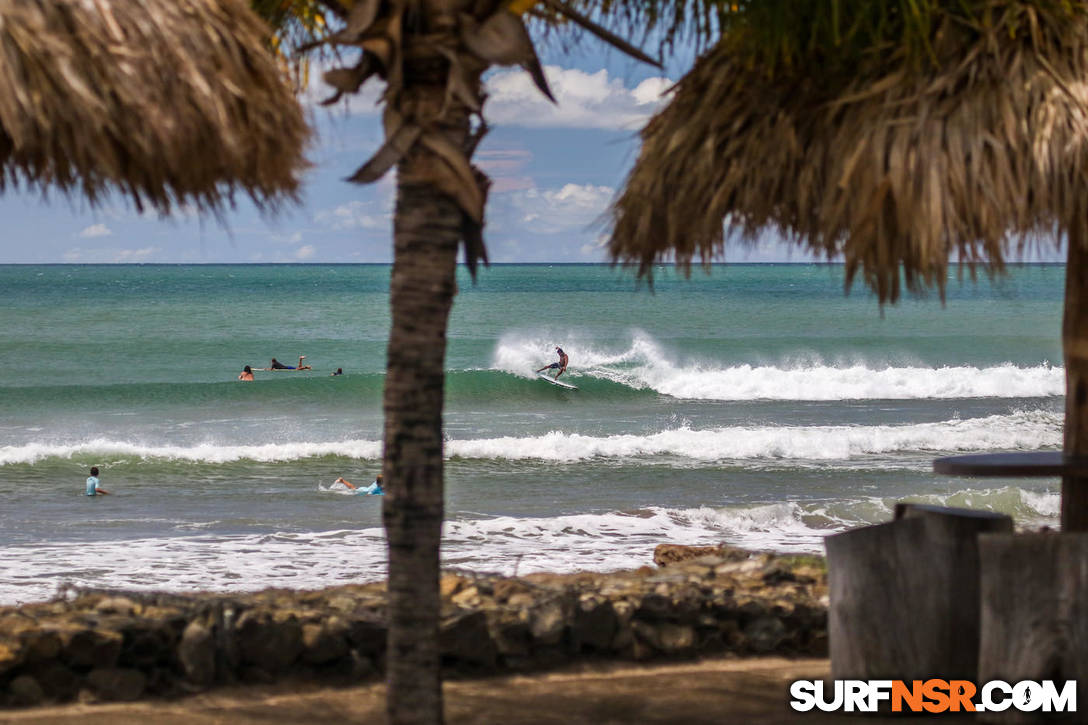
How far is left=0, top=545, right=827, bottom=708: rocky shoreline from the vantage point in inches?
199

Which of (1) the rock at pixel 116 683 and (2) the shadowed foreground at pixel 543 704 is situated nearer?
(2) the shadowed foreground at pixel 543 704

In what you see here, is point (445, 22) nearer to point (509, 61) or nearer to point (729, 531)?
point (509, 61)

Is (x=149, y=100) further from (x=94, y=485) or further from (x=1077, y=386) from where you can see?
(x=94, y=485)

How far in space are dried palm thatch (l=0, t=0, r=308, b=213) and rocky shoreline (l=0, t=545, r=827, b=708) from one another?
79.8 inches

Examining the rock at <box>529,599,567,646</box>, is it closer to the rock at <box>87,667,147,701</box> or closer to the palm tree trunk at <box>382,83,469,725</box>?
the rock at <box>87,667,147,701</box>

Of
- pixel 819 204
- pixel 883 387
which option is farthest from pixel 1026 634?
pixel 883 387

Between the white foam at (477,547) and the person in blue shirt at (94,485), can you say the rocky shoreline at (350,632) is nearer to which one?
the white foam at (477,547)

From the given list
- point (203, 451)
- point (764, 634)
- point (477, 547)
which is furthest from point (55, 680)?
point (203, 451)

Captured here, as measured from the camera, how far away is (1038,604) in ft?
12.7

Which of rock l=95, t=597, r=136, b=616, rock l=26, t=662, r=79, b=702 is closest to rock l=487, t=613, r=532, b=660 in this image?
rock l=95, t=597, r=136, b=616

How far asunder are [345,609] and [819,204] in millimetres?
2914

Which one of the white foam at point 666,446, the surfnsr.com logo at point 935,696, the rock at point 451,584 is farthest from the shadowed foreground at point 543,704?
the white foam at point 666,446

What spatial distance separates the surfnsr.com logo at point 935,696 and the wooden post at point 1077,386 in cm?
85

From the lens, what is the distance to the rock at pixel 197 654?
510 cm
